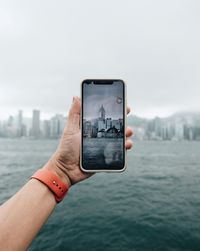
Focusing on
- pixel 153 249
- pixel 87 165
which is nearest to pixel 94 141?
pixel 87 165

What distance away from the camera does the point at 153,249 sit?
1190cm

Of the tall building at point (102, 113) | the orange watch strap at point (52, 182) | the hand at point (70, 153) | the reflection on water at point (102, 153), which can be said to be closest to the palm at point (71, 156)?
the hand at point (70, 153)

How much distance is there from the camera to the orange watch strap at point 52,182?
260 centimetres

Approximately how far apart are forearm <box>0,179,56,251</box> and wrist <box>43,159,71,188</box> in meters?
0.32

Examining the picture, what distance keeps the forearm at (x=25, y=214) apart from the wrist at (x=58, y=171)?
0.32m

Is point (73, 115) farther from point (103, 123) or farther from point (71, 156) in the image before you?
point (71, 156)

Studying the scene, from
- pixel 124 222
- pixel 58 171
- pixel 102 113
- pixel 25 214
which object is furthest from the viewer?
pixel 124 222

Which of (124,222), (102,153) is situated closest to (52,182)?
(102,153)

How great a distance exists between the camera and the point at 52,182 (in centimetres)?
263

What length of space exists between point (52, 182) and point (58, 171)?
31cm

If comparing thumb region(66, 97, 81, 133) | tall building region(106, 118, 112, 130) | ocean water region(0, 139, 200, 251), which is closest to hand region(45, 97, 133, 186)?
thumb region(66, 97, 81, 133)

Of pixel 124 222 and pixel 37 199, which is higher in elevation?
pixel 37 199

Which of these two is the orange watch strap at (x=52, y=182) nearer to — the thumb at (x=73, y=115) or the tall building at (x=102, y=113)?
the thumb at (x=73, y=115)

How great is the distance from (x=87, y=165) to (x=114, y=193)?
74.9ft
